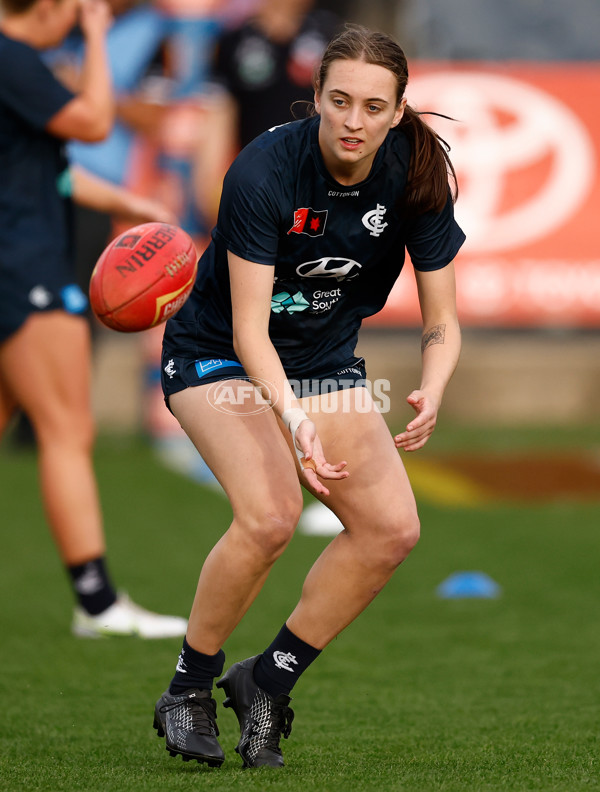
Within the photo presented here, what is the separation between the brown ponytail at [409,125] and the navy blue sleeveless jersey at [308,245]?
0.04 m

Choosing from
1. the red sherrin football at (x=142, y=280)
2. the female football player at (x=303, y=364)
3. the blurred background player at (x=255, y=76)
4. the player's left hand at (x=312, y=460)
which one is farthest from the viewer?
the blurred background player at (x=255, y=76)

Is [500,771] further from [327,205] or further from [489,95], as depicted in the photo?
[489,95]

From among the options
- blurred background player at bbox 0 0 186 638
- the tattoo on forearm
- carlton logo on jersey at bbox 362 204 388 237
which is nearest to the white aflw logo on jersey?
carlton logo on jersey at bbox 362 204 388 237

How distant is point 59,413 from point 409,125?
82.7 inches

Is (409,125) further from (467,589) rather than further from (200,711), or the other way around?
(467,589)

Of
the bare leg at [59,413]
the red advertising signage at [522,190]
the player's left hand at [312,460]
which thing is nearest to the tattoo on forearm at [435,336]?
the player's left hand at [312,460]

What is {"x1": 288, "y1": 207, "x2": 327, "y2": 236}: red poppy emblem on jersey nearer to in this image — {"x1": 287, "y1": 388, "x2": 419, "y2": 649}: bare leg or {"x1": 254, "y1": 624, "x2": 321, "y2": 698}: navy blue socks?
{"x1": 287, "y1": 388, "x2": 419, "y2": 649}: bare leg

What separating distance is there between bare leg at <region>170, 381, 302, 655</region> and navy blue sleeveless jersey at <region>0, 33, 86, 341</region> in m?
1.79

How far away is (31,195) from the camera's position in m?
5.41

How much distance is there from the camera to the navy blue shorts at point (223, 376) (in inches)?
150

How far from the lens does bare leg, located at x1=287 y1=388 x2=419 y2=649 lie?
3.68 metres

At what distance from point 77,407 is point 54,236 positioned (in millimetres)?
699

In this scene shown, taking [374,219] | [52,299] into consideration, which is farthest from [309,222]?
[52,299]

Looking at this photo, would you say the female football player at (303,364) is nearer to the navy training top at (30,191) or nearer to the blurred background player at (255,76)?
the navy training top at (30,191)
